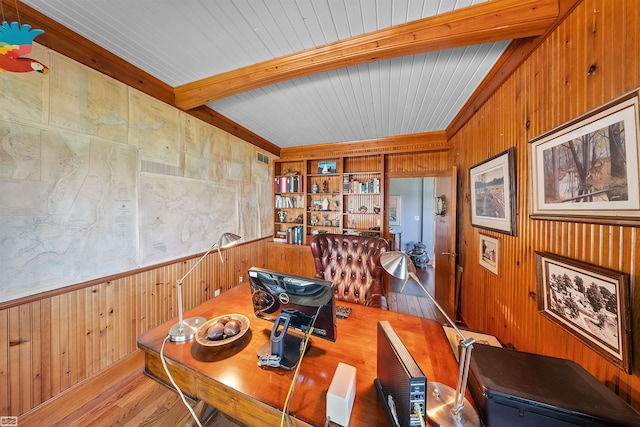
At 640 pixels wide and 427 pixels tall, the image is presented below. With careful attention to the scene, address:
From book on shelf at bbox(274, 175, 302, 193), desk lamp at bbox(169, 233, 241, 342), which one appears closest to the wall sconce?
book on shelf at bbox(274, 175, 302, 193)

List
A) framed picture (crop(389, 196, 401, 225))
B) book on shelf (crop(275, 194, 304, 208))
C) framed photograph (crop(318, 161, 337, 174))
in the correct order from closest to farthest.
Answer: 1. framed photograph (crop(318, 161, 337, 174))
2. book on shelf (crop(275, 194, 304, 208))
3. framed picture (crop(389, 196, 401, 225))

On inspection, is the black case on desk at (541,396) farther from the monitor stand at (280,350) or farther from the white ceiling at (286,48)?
the white ceiling at (286,48)

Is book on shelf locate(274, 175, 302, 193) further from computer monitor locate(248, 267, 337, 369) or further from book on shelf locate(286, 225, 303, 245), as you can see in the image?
computer monitor locate(248, 267, 337, 369)

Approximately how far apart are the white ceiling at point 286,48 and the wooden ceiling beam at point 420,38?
0.16 ft

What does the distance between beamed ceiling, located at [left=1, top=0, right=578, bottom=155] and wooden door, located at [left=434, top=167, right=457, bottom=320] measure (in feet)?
2.77

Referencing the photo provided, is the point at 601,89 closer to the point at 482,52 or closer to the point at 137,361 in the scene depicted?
the point at 482,52

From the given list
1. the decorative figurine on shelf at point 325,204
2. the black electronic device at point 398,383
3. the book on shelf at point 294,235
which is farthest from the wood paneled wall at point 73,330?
the decorative figurine on shelf at point 325,204

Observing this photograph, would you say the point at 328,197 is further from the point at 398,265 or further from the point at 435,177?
the point at 398,265

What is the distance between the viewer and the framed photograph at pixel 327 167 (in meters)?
3.68

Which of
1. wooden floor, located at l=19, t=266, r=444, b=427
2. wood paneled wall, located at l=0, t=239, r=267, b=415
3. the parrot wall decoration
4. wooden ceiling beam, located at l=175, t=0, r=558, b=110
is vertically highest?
wooden ceiling beam, located at l=175, t=0, r=558, b=110

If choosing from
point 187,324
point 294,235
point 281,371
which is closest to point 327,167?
point 294,235

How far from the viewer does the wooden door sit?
2.33m

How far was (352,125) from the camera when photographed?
279 cm

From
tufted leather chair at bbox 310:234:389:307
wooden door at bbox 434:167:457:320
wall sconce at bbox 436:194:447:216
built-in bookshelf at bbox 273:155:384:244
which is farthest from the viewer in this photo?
built-in bookshelf at bbox 273:155:384:244
